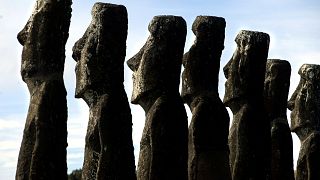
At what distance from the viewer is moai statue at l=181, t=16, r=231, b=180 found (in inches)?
678

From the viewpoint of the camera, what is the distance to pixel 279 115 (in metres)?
19.9

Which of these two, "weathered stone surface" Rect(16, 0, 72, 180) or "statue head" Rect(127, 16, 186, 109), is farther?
"statue head" Rect(127, 16, 186, 109)

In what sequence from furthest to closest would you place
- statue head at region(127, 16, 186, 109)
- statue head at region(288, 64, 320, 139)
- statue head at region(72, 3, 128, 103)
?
statue head at region(288, 64, 320, 139)
statue head at region(127, 16, 186, 109)
statue head at region(72, 3, 128, 103)

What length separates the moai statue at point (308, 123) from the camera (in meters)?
20.5

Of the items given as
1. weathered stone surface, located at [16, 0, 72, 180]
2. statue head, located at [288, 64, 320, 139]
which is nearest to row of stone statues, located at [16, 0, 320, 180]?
weathered stone surface, located at [16, 0, 72, 180]

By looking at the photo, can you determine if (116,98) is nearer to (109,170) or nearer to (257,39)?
(109,170)

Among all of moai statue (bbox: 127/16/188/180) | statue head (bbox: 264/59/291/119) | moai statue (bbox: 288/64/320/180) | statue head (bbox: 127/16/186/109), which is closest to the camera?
moai statue (bbox: 127/16/188/180)

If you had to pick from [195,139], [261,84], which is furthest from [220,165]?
[261,84]

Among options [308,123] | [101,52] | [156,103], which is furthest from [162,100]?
[308,123]

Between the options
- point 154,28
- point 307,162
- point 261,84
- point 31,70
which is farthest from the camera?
point 307,162

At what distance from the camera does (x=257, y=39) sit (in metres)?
19.0

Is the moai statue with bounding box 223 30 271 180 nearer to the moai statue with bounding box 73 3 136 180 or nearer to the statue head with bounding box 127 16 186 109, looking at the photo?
the statue head with bounding box 127 16 186 109

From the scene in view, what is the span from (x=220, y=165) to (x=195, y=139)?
611mm

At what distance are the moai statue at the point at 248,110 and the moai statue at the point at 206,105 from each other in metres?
0.72
